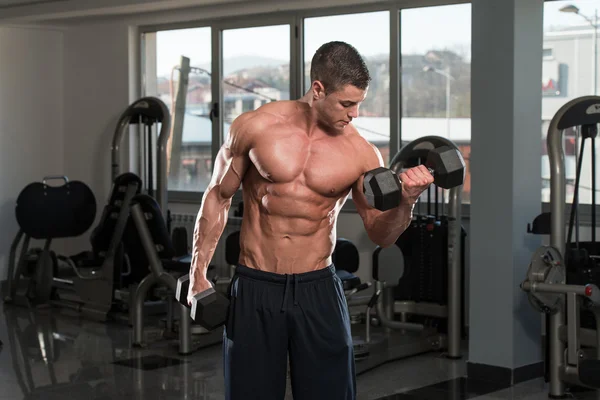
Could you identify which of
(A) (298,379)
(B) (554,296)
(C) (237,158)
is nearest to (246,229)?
(C) (237,158)

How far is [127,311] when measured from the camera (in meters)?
6.14

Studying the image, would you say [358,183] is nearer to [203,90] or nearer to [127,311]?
[127,311]

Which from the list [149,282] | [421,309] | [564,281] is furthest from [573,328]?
[149,282]

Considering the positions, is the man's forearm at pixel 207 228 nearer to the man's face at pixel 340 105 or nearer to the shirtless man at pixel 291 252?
the shirtless man at pixel 291 252

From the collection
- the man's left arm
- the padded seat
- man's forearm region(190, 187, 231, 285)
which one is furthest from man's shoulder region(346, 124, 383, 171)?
the padded seat

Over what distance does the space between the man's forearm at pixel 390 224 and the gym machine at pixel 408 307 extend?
2266 mm

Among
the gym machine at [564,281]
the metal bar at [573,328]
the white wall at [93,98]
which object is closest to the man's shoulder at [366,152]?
the gym machine at [564,281]

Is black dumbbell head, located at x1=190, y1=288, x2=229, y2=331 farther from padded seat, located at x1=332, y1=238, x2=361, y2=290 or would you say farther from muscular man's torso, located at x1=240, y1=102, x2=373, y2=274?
padded seat, located at x1=332, y1=238, x2=361, y2=290

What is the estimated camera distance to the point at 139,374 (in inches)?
182

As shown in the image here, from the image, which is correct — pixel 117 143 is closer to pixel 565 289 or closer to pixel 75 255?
pixel 75 255

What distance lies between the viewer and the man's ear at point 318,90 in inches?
92.0

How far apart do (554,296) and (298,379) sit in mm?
1931

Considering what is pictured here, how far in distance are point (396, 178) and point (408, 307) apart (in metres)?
3.21

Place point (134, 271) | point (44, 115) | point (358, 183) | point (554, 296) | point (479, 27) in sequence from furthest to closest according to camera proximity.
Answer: point (44, 115) → point (134, 271) → point (479, 27) → point (554, 296) → point (358, 183)
